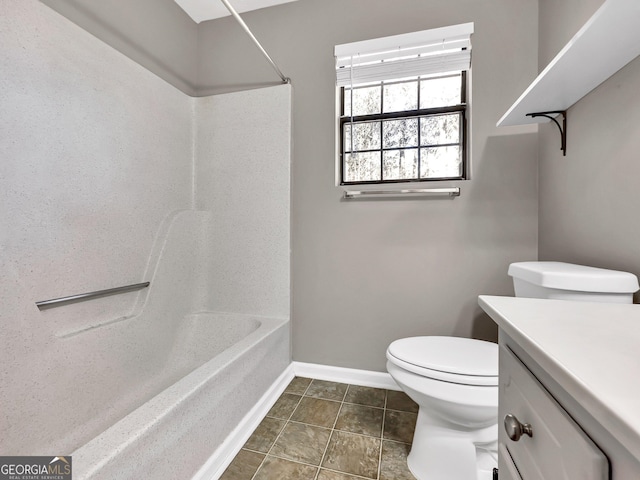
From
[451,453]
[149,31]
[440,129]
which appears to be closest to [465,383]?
[451,453]

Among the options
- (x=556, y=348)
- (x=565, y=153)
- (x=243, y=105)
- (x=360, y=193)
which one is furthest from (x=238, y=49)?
(x=556, y=348)

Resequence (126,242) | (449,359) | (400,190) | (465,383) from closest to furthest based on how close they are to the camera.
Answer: (465,383)
(449,359)
(126,242)
(400,190)

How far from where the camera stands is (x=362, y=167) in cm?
188

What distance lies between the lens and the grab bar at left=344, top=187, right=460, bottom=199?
1612 millimetres

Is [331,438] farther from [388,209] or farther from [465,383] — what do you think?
[388,209]

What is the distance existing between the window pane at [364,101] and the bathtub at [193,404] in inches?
57.1

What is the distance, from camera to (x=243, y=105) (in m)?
1.98

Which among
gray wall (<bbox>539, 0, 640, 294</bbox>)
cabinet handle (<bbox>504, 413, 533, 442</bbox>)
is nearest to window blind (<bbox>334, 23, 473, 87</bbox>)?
gray wall (<bbox>539, 0, 640, 294</bbox>)

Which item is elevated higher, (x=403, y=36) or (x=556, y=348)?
(x=403, y=36)

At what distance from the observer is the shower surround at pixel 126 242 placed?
1.08 metres

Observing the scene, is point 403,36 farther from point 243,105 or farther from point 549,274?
point 549,274

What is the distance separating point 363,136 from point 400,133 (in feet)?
0.77

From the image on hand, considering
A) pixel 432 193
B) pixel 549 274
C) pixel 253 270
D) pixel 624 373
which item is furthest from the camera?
pixel 253 270

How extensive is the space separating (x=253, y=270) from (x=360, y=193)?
88 centimetres
